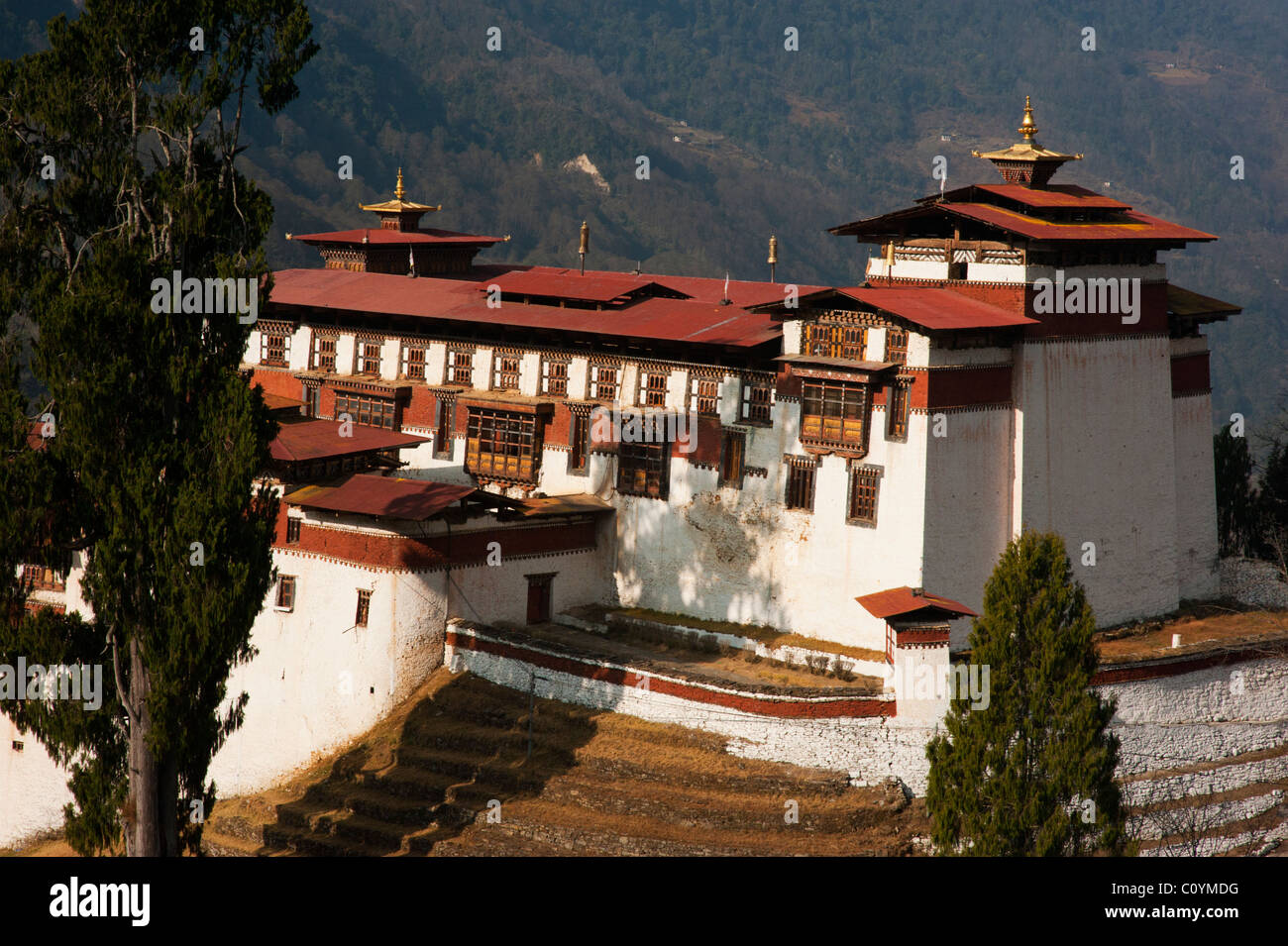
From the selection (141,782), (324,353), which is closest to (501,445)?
(324,353)

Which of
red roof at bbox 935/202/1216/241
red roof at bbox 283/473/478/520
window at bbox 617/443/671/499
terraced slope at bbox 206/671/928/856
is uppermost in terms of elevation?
red roof at bbox 935/202/1216/241

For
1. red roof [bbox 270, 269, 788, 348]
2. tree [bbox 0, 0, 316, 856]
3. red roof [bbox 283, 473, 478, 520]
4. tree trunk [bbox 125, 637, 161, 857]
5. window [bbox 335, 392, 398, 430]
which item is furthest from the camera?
window [bbox 335, 392, 398, 430]

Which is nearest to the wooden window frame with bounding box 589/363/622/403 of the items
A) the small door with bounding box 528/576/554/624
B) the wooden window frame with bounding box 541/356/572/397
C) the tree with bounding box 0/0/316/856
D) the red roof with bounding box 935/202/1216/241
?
the wooden window frame with bounding box 541/356/572/397

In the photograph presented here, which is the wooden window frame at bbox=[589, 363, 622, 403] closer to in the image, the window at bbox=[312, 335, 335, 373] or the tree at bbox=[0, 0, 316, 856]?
the window at bbox=[312, 335, 335, 373]

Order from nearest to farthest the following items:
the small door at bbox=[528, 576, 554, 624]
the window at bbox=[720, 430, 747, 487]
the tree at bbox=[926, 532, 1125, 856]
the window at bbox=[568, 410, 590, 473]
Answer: the tree at bbox=[926, 532, 1125, 856] < the window at bbox=[720, 430, 747, 487] < the small door at bbox=[528, 576, 554, 624] < the window at bbox=[568, 410, 590, 473]

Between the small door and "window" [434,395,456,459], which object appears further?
"window" [434,395,456,459]

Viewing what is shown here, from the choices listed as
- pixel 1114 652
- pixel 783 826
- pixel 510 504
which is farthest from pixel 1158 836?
pixel 510 504

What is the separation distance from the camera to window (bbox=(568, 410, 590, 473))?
158ft

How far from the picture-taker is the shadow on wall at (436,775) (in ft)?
127

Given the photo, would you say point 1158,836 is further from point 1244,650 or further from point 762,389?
point 762,389

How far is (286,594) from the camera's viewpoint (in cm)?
4381

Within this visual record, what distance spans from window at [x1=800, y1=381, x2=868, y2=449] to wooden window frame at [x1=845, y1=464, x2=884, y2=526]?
636 mm

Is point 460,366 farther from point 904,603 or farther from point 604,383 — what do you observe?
point 904,603
